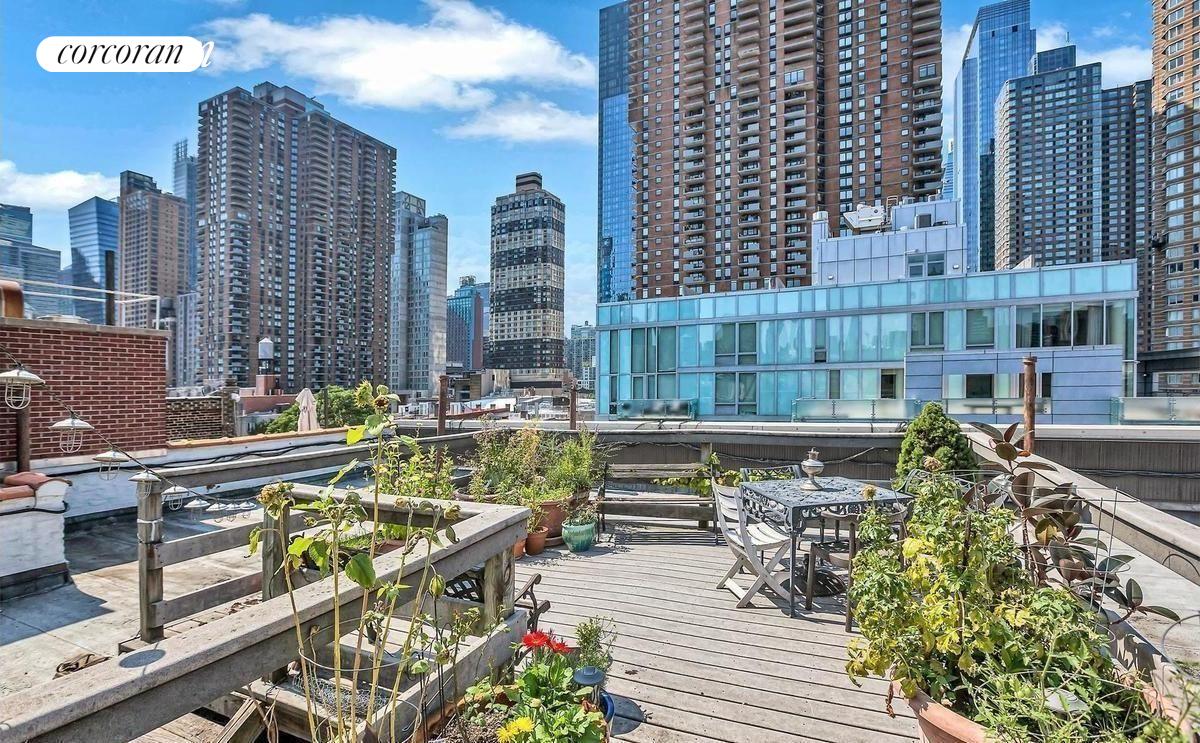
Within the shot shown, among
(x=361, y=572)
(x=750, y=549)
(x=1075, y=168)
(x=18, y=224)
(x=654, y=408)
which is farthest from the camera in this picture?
(x=1075, y=168)

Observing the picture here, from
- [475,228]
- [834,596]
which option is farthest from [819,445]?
[475,228]

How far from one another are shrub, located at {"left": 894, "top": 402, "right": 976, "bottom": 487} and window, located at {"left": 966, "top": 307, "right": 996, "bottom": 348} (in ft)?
64.8

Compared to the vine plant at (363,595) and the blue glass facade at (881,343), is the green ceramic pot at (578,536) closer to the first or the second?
the vine plant at (363,595)

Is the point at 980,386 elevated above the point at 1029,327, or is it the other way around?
the point at 1029,327

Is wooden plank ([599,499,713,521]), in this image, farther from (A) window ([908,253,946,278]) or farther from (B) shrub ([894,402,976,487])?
Result: (A) window ([908,253,946,278])

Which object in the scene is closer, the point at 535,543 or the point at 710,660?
the point at 710,660

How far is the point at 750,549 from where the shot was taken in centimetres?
424

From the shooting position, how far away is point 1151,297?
64.9 m

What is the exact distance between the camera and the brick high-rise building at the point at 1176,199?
54.8 m

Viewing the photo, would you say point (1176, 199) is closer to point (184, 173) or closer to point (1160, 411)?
point (1160, 411)

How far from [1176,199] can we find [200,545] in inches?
3269

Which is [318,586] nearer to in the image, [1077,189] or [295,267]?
[295,267]

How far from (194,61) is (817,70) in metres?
69.6

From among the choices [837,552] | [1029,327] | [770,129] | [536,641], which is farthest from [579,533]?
[770,129]
